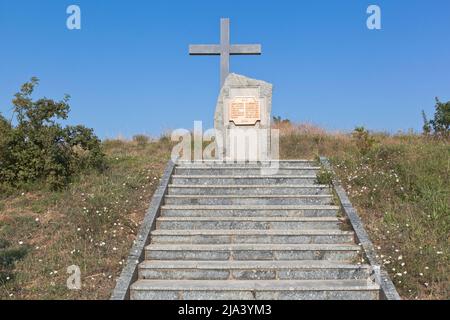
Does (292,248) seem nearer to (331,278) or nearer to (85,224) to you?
(331,278)

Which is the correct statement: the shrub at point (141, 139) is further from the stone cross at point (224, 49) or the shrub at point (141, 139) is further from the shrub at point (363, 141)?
the shrub at point (363, 141)

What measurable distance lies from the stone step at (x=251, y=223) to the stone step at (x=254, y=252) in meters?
0.70

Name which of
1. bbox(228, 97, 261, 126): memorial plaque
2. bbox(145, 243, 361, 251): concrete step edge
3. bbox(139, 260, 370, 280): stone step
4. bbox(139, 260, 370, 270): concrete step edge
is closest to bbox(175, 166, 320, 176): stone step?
bbox(228, 97, 261, 126): memorial plaque

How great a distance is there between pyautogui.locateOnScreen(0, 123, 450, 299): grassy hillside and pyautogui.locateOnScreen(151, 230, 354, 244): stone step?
442 millimetres

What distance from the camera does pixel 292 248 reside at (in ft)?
23.1

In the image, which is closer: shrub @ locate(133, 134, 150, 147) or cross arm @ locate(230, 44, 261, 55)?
cross arm @ locate(230, 44, 261, 55)

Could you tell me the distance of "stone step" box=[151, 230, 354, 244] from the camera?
7.36m

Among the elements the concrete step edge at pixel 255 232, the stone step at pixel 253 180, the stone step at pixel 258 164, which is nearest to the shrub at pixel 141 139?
the stone step at pixel 258 164

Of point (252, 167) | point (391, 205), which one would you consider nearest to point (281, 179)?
point (252, 167)

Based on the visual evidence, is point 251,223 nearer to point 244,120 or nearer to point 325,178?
point 325,178

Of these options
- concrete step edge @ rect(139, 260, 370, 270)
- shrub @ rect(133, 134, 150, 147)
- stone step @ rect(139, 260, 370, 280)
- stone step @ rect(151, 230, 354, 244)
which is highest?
shrub @ rect(133, 134, 150, 147)

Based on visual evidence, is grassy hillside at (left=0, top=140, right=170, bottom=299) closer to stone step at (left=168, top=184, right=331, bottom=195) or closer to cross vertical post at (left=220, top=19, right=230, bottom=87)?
stone step at (left=168, top=184, right=331, bottom=195)

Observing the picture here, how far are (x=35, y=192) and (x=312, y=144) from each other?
23.1 feet
